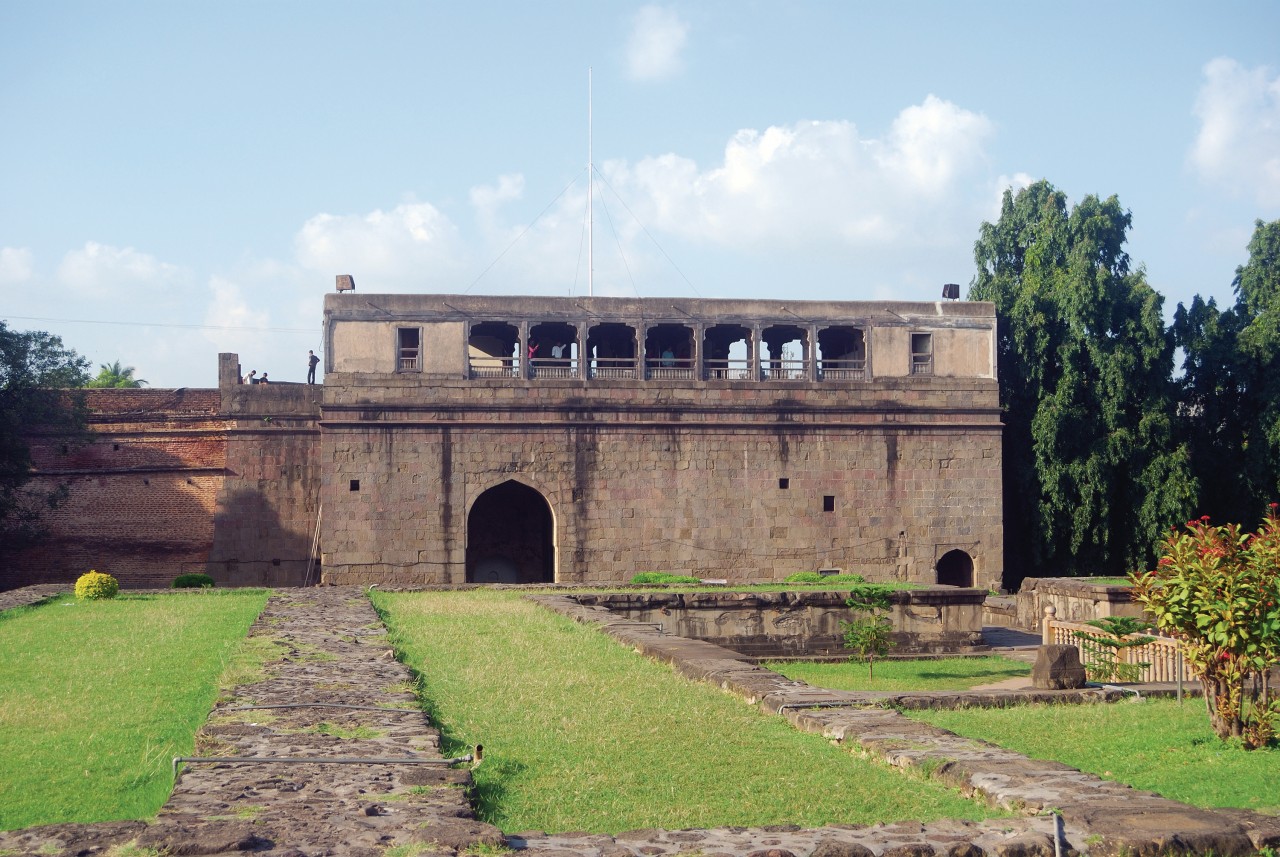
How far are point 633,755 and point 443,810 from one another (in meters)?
1.46

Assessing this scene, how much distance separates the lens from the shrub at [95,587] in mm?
16016

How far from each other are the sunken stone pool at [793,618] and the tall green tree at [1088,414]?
25.4 ft

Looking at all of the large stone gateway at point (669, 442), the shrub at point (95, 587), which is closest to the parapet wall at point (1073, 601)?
the large stone gateway at point (669, 442)

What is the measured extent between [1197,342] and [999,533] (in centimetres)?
652

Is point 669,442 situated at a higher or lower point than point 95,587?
higher

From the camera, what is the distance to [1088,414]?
80.8 ft

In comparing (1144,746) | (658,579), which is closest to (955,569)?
(658,579)

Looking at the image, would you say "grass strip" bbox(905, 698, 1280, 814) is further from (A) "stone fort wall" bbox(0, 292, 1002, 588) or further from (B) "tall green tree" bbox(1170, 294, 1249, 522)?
(B) "tall green tree" bbox(1170, 294, 1249, 522)

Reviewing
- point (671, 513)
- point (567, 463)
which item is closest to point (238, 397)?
point (567, 463)

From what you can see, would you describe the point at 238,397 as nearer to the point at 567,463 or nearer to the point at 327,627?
the point at 567,463

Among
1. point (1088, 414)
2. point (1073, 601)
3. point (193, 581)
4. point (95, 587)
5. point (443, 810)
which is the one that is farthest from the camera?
point (1088, 414)

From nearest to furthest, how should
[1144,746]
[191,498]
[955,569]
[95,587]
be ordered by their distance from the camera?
[1144,746], [95,587], [191,498], [955,569]

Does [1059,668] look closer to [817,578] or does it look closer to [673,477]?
[817,578]

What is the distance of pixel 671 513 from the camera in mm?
22203
